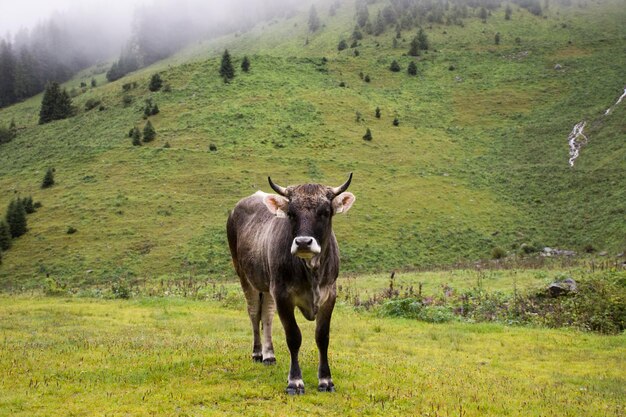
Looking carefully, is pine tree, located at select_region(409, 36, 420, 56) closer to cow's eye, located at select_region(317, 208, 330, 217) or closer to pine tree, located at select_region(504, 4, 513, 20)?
pine tree, located at select_region(504, 4, 513, 20)

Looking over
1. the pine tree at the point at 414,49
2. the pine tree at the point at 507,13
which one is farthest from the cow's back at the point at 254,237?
the pine tree at the point at 507,13

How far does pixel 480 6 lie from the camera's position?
127625mm

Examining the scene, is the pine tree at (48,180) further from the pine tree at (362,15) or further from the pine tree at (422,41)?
the pine tree at (362,15)

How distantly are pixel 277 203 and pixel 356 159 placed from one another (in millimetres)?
53993

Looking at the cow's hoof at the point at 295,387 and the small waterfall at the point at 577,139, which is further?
the small waterfall at the point at 577,139

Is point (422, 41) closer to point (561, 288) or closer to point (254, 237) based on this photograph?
point (561, 288)

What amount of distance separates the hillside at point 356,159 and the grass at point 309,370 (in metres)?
24.1

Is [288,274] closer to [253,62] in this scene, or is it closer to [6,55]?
[253,62]

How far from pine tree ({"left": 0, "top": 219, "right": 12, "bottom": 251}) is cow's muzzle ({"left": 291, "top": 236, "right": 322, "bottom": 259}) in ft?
154

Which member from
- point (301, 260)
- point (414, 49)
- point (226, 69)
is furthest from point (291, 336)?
point (414, 49)

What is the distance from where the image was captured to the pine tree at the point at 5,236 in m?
44.4

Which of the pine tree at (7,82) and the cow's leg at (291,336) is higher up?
the pine tree at (7,82)

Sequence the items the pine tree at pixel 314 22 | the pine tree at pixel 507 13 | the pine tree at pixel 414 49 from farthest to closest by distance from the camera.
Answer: the pine tree at pixel 314 22 < the pine tree at pixel 507 13 < the pine tree at pixel 414 49

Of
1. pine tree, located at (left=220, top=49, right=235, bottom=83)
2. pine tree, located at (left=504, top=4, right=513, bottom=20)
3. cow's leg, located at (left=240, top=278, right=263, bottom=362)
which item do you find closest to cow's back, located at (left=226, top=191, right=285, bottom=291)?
cow's leg, located at (left=240, top=278, right=263, bottom=362)
